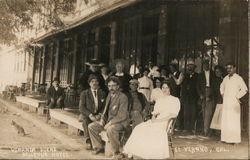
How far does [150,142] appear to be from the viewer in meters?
4.96

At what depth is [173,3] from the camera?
7547mm

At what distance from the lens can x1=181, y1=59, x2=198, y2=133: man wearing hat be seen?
7.30m

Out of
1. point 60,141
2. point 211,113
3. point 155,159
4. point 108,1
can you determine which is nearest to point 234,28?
point 211,113

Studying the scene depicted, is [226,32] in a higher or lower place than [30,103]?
higher

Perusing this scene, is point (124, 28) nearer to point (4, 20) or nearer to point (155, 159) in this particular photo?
point (4, 20)

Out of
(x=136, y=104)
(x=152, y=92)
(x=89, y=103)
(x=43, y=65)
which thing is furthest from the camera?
(x=43, y=65)

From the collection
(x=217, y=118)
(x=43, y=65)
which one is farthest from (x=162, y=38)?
(x=43, y=65)

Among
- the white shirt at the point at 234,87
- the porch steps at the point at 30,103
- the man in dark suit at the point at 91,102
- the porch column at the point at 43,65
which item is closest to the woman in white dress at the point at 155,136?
the man in dark suit at the point at 91,102

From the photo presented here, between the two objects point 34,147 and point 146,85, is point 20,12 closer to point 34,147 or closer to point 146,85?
point 146,85

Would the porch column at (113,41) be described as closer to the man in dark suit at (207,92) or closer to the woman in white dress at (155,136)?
the man in dark suit at (207,92)

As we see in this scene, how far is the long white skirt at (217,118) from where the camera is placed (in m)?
6.78

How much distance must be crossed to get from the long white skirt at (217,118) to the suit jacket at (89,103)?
2301 millimetres

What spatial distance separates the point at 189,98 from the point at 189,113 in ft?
1.04

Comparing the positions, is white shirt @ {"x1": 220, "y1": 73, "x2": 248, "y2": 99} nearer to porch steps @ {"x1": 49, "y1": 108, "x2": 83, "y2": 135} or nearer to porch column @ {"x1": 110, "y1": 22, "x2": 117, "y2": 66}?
porch steps @ {"x1": 49, "y1": 108, "x2": 83, "y2": 135}
